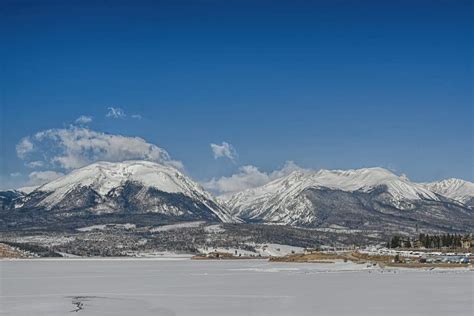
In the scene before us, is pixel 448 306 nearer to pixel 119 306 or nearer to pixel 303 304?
pixel 303 304

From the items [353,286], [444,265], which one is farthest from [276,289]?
[444,265]

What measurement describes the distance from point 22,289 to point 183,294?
24.8m

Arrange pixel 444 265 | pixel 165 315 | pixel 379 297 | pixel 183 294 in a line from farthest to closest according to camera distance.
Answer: pixel 444 265
pixel 183 294
pixel 379 297
pixel 165 315

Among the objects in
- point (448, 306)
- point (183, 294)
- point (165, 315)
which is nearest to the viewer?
point (165, 315)

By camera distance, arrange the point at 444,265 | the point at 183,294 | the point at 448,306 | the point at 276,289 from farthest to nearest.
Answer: the point at 444,265 → the point at 276,289 → the point at 183,294 → the point at 448,306

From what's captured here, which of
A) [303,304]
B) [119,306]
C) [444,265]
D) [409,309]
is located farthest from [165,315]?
[444,265]

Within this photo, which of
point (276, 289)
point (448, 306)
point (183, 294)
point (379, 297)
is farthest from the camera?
point (276, 289)

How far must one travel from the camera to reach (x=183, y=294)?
89812 mm

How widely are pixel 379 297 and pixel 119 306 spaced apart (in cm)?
2773

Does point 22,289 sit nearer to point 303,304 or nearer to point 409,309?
point 303,304

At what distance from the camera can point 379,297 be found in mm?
82312

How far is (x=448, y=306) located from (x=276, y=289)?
28896mm

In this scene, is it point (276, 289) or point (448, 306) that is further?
point (276, 289)

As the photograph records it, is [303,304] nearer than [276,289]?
Yes
